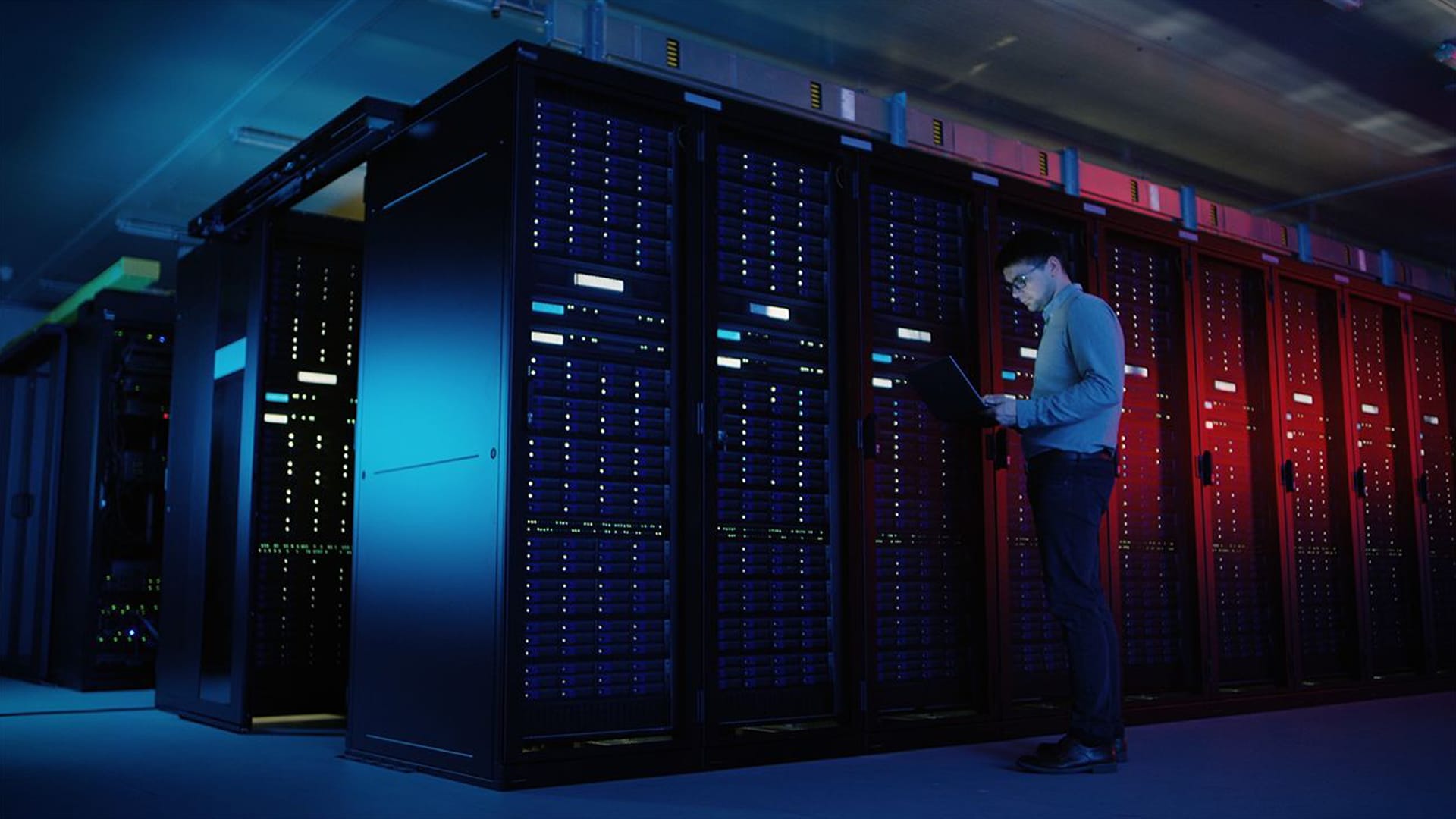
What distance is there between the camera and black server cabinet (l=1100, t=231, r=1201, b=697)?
488 cm

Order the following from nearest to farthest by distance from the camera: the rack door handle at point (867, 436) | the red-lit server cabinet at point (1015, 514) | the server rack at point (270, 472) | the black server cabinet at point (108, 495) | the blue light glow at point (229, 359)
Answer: the rack door handle at point (867, 436) → the red-lit server cabinet at point (1015, 514) → the server rack at point (270, 472) → the blue light glow at point (229, 359) → the black server cabinet at point (108, 495)

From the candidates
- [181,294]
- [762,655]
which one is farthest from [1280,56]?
[181,294]

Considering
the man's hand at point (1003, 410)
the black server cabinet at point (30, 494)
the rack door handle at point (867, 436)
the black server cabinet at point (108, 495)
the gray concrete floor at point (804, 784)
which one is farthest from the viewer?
the black server cabinet at point (30, 494)

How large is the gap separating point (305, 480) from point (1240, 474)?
411 centimetres

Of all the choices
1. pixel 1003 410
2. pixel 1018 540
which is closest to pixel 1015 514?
pixel 1018 540

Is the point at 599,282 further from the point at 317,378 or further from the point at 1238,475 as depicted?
the point at 1238,475

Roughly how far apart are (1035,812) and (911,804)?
0.96ft

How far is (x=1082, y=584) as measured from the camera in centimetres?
342

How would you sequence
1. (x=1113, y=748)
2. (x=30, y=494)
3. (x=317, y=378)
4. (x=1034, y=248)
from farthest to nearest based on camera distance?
1. (x=30, y=494)
2. (x=317, y=378)
3. (x=1034, y=248)
4. (x=1113, y=748)

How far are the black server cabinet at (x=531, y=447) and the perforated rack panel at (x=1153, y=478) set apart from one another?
89.7 inches

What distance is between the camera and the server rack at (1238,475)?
5.21 meters

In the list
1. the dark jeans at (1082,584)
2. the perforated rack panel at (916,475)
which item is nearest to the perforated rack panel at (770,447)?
the perforated rack panel at (916,475)

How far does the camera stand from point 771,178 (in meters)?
3.88

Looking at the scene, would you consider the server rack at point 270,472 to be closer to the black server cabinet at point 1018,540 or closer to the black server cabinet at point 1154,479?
the black server cabinet at point 1018,540
